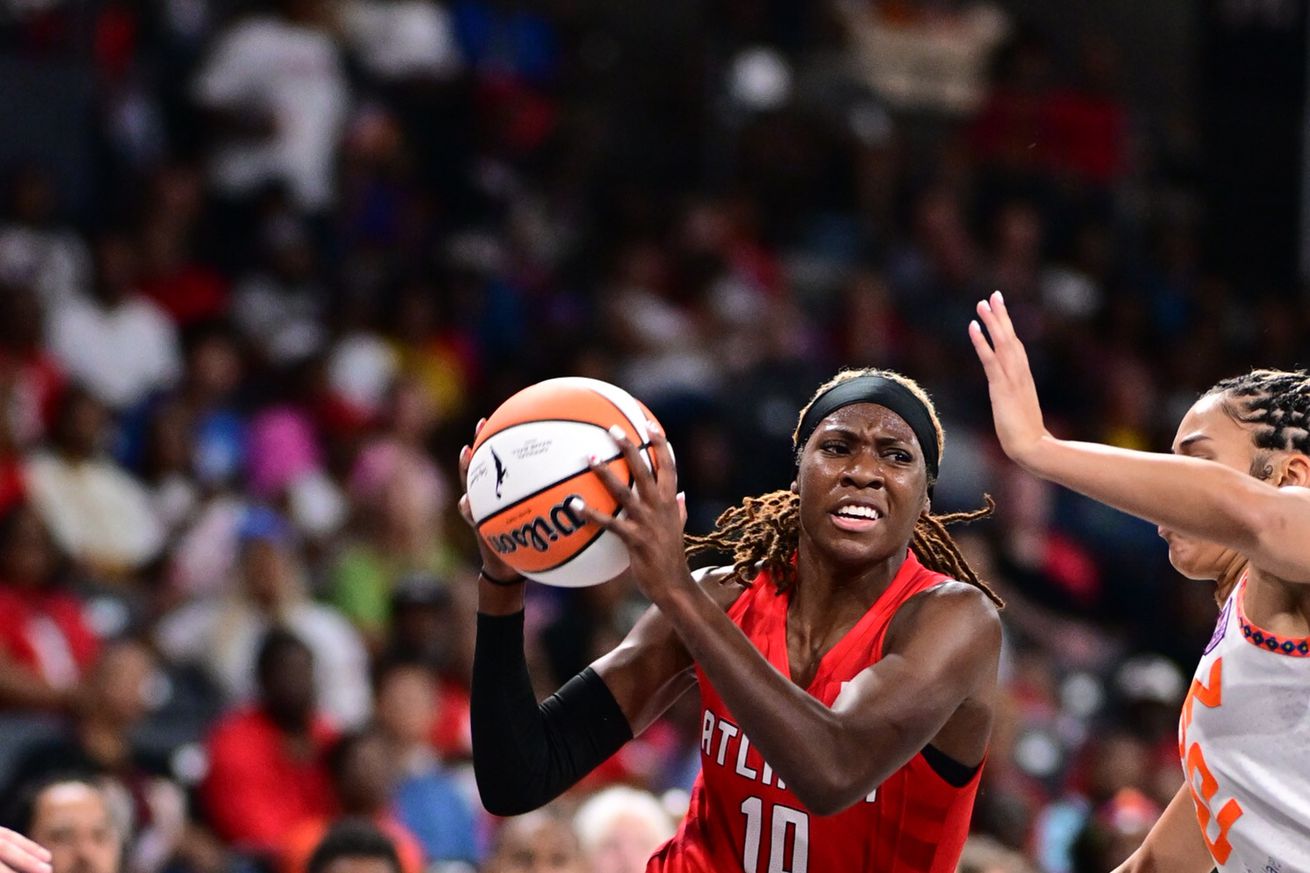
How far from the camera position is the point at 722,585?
14.1ft

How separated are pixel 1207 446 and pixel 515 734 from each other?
1.56 meters

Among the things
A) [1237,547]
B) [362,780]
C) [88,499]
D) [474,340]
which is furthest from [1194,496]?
[474,340]

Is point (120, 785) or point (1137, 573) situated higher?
point (1137, 573)

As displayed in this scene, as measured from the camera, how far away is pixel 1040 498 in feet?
36.0

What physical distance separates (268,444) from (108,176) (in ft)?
7.07

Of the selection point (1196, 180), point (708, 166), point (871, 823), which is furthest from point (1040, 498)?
point (871, 823)

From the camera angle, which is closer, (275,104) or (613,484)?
(613,484)

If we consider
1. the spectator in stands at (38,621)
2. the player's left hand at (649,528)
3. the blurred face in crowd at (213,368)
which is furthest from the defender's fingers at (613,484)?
the blurred face in crowd at (213,368)

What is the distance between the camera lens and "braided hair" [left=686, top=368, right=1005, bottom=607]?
4.26 meters

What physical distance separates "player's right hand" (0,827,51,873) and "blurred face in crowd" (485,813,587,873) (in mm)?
2378

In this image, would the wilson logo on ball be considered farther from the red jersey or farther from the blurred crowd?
the blurred crowd

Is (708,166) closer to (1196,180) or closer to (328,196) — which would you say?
(328,196)

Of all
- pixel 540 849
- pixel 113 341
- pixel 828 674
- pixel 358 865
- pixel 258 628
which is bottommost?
pixel 358 865

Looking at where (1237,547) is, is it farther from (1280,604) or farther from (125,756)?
(125,756)
